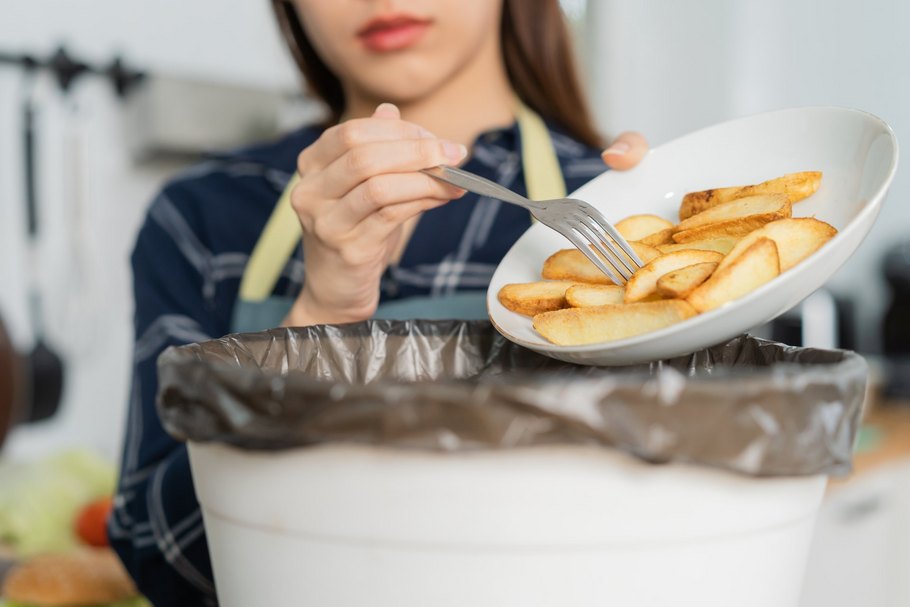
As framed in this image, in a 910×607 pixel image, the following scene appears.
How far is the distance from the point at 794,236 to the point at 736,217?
1.8 inches

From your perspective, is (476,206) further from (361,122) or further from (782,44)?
(782,44)

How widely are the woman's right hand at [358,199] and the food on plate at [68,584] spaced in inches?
19.6

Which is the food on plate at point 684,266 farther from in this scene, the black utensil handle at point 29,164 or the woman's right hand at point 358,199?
the black utensil handle at point 29,164

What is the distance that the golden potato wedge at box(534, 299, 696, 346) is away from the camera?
40cm

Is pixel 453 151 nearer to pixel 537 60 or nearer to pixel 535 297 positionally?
pixel 535 297

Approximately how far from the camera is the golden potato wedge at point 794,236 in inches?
16.5

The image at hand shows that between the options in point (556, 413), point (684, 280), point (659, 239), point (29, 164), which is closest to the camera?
point (556, 413)

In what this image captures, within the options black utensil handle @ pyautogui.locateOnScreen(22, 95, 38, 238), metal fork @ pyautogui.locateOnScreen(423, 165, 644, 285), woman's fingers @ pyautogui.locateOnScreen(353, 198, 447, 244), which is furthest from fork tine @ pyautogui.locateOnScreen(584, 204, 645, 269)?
black utensil handle @ pyautogui.locateOnScreen(22, 95, 38, 238)

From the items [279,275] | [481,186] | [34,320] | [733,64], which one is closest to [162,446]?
[279,275]

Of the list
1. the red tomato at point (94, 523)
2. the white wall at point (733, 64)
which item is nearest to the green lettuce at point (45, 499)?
the red tomato at point (94, 523)

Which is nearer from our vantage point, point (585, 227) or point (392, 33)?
point (585, 227)

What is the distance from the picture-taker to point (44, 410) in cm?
157

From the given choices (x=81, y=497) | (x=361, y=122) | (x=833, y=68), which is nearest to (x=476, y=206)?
(x=361, y=122)

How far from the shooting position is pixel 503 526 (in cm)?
32
